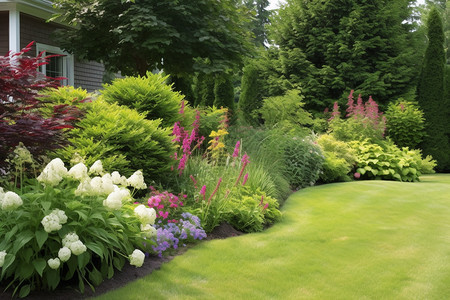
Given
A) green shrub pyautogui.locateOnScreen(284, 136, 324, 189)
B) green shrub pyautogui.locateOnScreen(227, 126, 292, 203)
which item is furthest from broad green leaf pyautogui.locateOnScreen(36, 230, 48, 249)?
green shrub pyautogui.locateOnScreen(284, 136, 324, 189)

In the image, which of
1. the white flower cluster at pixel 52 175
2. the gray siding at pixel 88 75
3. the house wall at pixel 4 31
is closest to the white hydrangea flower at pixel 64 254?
the white flower cluster at pixel 52 175

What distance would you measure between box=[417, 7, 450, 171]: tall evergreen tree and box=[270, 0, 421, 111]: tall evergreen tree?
1048mm

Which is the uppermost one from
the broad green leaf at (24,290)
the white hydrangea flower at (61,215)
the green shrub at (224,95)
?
the green shrub at (224,95)

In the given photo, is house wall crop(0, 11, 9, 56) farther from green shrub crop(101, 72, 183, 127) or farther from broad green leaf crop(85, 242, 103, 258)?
broad green leaf crop(85, 242, 103, 258)

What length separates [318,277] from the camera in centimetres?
394

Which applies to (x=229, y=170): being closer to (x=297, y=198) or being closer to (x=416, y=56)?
(x=297, y=198)

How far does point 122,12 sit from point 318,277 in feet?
28.6

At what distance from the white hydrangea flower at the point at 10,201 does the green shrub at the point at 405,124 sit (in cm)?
1305

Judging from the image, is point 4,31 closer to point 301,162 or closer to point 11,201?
point 301,162

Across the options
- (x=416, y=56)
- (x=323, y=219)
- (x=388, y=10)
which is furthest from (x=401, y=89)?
(x=323, y=219)

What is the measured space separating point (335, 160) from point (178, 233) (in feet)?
20.8

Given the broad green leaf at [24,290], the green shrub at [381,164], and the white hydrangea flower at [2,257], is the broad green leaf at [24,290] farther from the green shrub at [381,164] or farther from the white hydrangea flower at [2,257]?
the green shrub at [381,164]

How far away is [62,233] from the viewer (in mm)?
3088

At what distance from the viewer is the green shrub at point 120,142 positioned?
510 centimetres
